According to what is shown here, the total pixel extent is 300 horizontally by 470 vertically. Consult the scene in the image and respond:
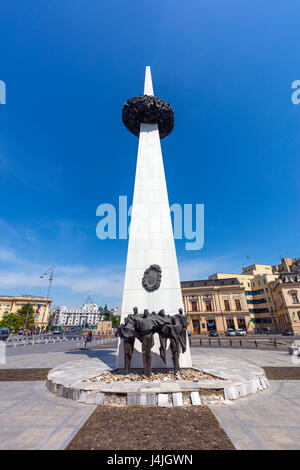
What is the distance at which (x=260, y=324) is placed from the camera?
53094 millimetres

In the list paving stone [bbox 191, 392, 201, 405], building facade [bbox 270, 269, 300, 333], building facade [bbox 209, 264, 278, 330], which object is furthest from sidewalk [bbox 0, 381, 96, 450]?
building facade [bbox 209, 264, 278, 330]

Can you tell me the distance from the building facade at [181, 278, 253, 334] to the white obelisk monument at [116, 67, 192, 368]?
40594 mm

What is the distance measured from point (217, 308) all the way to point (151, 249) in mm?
42834

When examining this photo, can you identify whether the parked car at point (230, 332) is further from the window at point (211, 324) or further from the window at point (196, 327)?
the window at point (196, 327)

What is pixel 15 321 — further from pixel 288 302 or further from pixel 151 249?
pixel 288 302

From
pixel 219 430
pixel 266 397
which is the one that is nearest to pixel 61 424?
pixel 219 430

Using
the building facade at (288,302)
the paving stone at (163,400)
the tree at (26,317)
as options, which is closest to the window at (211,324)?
the building facade at (288,302)

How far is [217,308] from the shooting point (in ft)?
156

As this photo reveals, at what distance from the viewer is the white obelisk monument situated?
33.8ft

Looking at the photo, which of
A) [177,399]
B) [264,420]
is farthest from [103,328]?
[264,420]

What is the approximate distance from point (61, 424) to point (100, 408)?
1244mm

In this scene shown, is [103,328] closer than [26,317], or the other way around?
[103,328]

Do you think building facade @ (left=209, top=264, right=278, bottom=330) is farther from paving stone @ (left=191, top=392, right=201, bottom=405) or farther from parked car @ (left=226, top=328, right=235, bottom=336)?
paving stone @ (left=191, top=392, right=201, bottom=405)

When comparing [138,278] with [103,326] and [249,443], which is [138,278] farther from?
[103,326]
